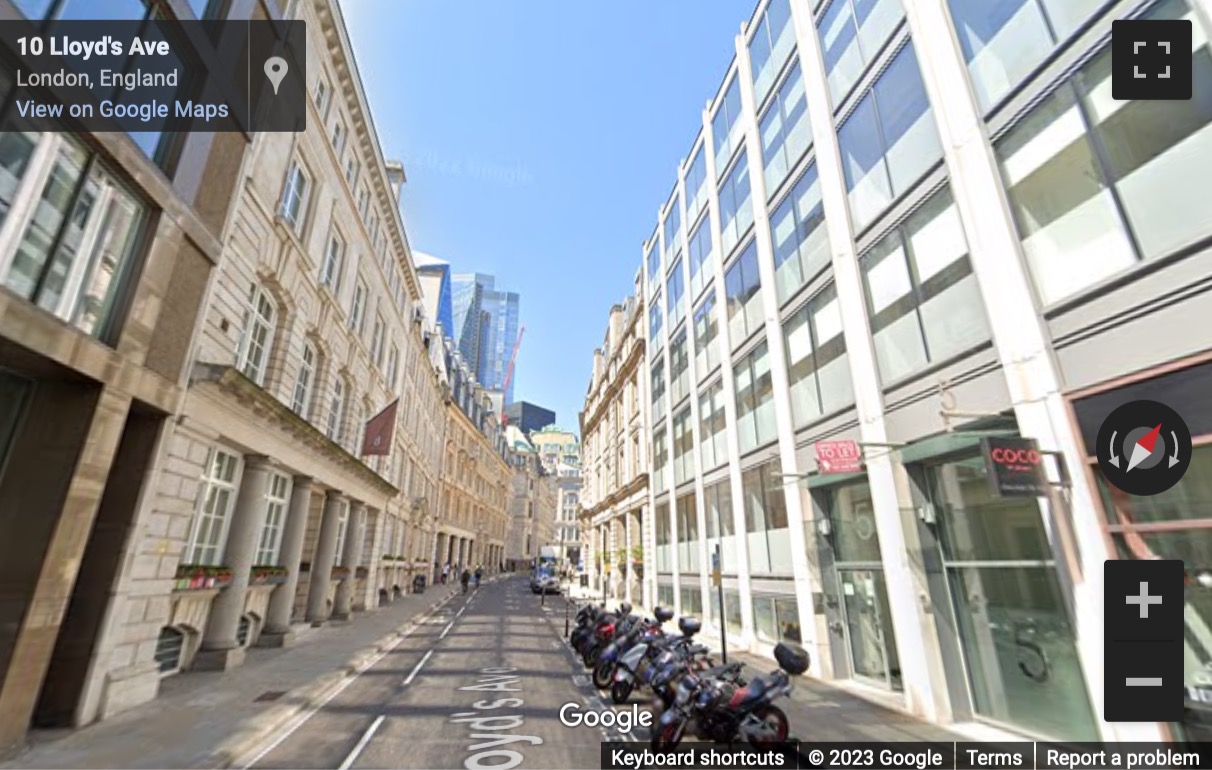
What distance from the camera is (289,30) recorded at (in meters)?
13.0

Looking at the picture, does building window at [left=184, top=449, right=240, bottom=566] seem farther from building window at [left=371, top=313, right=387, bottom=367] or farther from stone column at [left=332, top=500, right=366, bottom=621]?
building window at [left=371, top=313, right=387, bottom=367]

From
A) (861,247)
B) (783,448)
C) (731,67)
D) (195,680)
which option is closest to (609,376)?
(731,67)

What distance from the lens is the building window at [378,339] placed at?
22.6m

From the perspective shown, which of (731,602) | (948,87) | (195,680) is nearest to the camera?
(948,87)

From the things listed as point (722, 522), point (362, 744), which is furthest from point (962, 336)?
point (722, 522)

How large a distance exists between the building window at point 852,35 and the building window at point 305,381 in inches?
650

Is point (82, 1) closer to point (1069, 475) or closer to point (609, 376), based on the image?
point (1069, 475)

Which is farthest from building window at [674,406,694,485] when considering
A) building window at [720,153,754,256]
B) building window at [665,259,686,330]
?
building window at [720,153,754,256]

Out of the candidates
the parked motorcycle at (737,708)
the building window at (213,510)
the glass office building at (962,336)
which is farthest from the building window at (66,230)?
the glass office building at (962,336)

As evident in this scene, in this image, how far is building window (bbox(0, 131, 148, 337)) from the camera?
6.12 metres

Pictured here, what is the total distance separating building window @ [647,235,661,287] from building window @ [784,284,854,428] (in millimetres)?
14329

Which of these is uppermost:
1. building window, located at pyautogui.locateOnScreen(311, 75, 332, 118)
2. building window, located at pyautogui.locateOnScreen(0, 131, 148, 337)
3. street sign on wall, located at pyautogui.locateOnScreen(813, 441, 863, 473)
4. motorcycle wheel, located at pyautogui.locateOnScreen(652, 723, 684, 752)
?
building window, located at pyautogui.locateOnScreen(311, 75, 332, 118)

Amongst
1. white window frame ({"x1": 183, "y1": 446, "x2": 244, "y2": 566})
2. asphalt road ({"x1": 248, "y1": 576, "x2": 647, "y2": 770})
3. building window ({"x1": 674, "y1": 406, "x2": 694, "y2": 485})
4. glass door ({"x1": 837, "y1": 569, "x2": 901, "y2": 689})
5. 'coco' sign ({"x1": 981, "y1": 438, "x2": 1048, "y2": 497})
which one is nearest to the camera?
asphalt road ({"x1": 248, "y1": 576, "x2": 647, "y2": 770})

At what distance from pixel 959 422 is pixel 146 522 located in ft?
44.5
